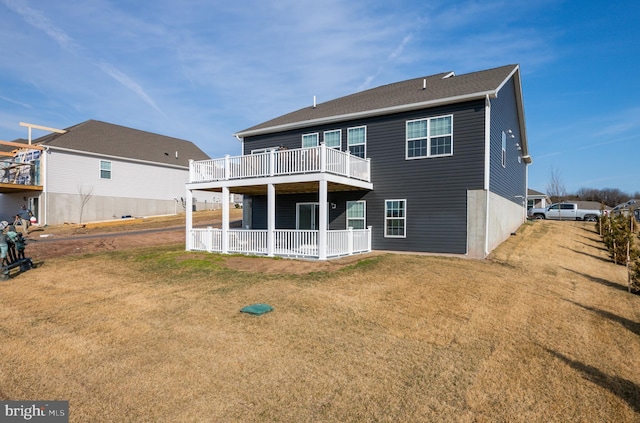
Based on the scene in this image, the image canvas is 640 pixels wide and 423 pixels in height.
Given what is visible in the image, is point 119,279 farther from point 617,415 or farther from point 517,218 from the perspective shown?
point 517,218

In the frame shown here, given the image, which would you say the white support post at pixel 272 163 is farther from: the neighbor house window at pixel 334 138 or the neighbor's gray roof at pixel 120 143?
the neighbor's gray roof at pixel 120 143

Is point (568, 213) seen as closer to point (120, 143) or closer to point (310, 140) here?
point (310, 140)

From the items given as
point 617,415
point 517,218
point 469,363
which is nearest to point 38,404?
point 469,363

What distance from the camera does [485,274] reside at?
34.2 feet

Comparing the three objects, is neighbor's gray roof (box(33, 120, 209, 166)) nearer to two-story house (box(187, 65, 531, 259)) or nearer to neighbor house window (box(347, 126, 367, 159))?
two-story house (box(187, 65, 531, 259))

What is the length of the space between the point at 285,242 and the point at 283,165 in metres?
3.03

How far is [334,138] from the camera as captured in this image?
16.8m

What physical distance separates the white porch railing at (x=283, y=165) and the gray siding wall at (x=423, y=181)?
3.35 feet

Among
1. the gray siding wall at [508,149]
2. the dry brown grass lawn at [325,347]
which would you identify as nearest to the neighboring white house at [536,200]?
the gray siding wall at [508,149]

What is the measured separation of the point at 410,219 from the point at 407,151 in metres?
2.89

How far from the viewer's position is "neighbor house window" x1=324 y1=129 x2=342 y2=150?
16.7 metres

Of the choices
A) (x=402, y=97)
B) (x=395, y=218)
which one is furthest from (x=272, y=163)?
(x=402, y=97)

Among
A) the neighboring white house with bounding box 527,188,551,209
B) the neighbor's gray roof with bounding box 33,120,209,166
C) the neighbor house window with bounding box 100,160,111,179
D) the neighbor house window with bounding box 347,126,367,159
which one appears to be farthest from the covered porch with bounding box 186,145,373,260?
the neighboring white house with bounding box 527,188,551,209

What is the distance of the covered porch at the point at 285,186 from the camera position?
13.0m
